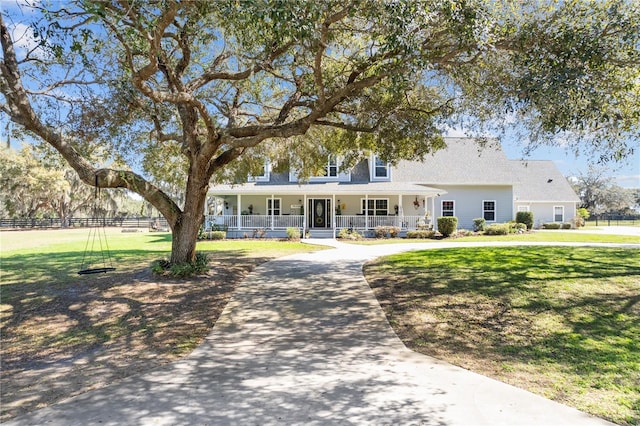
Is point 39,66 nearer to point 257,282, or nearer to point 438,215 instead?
point 257,282

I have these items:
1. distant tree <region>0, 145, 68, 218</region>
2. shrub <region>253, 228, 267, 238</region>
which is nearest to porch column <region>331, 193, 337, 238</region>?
shrub <region>253, 228, 267, 238</region>

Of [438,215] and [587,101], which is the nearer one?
[587,101]

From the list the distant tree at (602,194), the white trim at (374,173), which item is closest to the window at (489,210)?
the white trim at (374,173)

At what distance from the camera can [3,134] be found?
9.66 metres

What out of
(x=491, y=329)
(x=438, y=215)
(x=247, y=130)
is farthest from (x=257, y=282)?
(x=438, y=215)

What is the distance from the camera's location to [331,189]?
76.4 ft

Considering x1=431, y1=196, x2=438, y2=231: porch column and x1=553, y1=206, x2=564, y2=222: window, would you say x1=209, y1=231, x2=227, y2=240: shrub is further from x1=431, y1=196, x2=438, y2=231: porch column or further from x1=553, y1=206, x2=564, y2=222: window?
x1=553, y1=206, x2=564, y2=222: window

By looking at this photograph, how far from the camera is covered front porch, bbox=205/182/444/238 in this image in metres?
23.3

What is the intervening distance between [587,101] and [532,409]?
5.19m

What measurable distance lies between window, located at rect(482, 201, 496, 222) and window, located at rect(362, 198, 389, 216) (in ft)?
21.6

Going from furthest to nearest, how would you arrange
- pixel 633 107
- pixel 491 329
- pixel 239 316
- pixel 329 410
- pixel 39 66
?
pixel 39 66, pixel 633 107, pixel 239 316, pixel 491 329, pixel 329 410

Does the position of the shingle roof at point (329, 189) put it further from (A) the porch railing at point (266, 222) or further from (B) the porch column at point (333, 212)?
(A) the porch railing at point (266, 222)

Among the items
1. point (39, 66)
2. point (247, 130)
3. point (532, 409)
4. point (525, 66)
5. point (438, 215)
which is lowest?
point (532, 409)

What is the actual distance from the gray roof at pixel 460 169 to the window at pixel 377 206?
1976 mm
